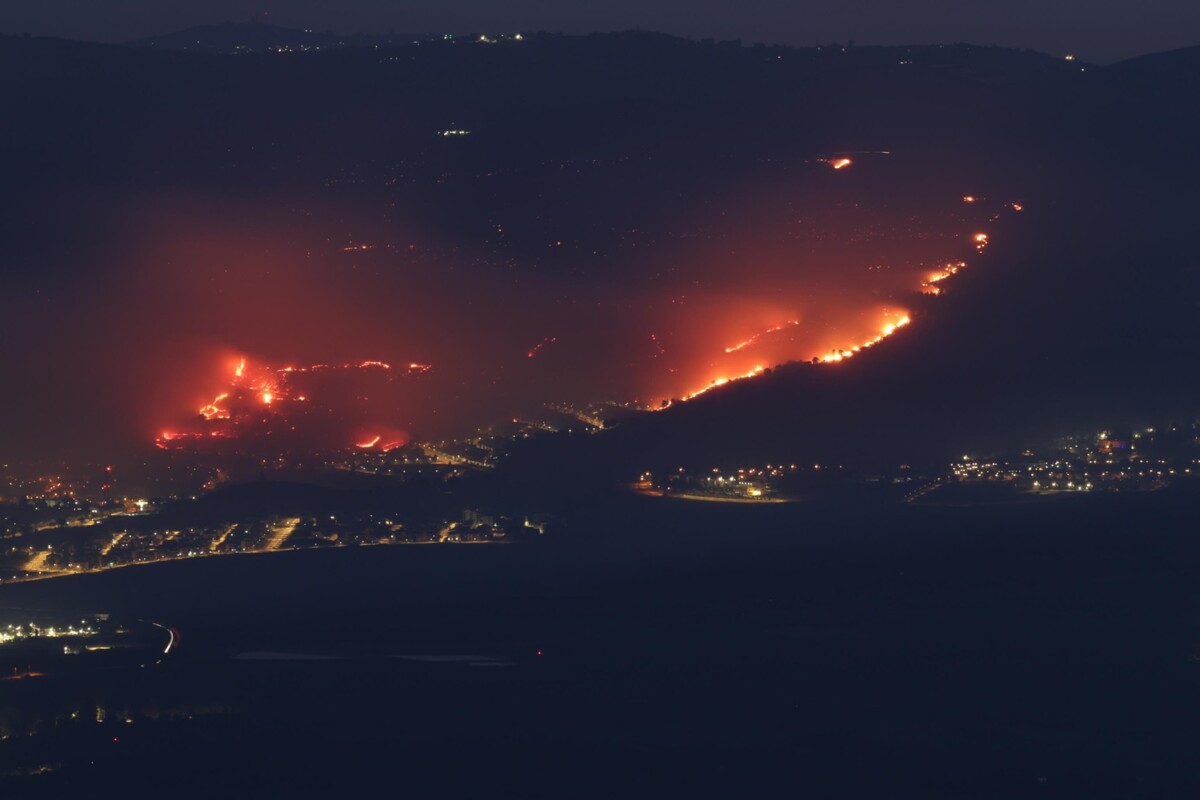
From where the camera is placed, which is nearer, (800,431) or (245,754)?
(245,754)

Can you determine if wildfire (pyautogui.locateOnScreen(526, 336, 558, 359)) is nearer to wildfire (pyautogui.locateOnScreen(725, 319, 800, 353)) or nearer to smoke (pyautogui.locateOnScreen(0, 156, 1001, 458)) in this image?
smoke (pyautogui.locateOnScreen(0, 156, 1001, 458))

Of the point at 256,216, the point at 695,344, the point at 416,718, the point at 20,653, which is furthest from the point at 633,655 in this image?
the point at 256,216

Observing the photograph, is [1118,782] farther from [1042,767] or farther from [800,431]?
[800,431]

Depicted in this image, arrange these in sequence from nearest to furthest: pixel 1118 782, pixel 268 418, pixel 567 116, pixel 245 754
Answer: pixel 1118 782 → pixel 245 754 → pixel 268 418 → pixel 567 116

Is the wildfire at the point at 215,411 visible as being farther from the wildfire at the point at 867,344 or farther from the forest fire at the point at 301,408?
the wildfire at the point at 867,344

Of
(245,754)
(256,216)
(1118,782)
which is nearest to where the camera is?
(1118,782)

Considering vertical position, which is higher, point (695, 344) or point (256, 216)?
point (256, 216)

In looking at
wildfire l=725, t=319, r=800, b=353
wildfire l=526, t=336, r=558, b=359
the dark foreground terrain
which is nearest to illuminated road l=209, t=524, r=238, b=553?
the dark foreground terrain

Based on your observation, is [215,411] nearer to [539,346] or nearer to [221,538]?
[221,538]
